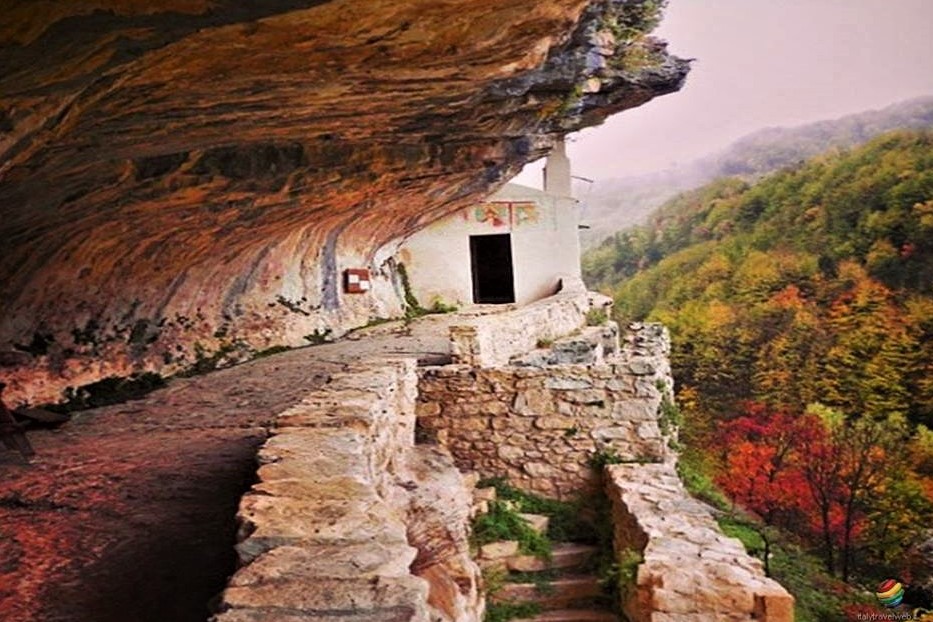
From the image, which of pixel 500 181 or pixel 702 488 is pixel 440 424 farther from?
pixel 500 181

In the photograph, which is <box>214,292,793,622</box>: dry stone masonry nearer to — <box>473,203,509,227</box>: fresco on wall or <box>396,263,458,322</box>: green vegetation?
<box>396,263,458,322</box>: green vegetation

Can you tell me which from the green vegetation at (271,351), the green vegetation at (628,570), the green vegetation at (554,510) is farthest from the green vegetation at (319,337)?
the green vegetation at (628,570)

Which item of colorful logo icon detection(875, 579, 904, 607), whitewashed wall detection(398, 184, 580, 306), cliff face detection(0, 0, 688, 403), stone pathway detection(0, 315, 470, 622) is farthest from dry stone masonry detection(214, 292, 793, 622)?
whitewashed wall detection(398, 184, 580, 306)

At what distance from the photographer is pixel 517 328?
10609mm

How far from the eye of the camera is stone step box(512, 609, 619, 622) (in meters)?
5.43

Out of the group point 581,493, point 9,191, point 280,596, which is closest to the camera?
point 280,596

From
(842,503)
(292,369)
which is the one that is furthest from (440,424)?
(842,503)

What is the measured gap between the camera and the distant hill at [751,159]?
206ft

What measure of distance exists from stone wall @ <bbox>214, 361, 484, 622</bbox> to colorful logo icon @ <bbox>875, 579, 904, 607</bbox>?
9477mm

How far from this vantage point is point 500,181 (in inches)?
473

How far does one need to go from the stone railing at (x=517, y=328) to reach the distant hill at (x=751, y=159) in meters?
46.4

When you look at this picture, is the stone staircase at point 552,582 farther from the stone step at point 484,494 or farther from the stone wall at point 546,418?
the stone wall at point 546,418

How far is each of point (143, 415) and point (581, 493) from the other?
391 centimetres

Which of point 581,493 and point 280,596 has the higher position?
point 280,596
